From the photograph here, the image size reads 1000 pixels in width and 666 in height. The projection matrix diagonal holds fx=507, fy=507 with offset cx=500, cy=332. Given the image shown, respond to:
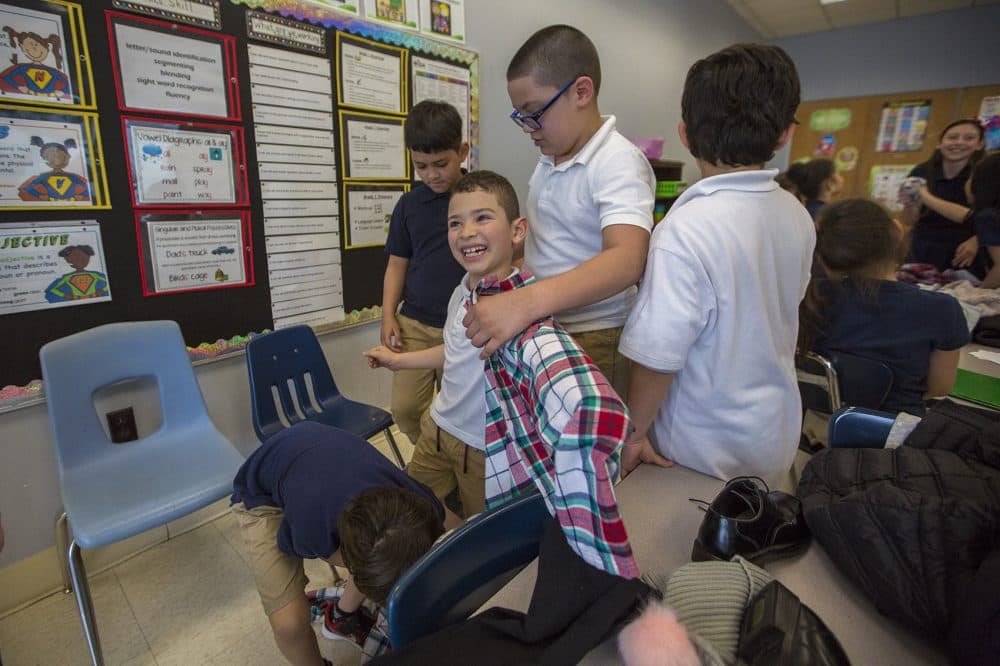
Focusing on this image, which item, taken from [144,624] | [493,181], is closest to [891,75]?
[493,181]

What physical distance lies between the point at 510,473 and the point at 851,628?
543 mm

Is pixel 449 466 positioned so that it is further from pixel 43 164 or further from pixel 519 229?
pixel 43 164

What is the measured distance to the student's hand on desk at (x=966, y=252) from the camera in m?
2.45

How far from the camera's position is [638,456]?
1021mm

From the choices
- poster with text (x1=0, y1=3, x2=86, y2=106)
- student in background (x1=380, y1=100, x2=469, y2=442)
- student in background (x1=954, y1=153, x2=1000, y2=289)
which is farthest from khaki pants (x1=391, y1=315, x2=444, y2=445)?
student in background (x1=954, y1=153, x2=1000, y2=289)

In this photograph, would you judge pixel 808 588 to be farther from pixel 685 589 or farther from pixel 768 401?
pixel 768 401

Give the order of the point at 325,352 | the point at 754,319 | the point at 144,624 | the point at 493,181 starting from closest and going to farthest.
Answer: the point at 754,319 < the point at 493,181 < the point at 144,624 < the point at 325,352

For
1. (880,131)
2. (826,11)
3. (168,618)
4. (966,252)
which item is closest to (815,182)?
(966,252)

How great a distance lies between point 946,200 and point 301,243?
3340 millimetres

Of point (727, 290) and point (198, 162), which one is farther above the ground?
point (198, 162)

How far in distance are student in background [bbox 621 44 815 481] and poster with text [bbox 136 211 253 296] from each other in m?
1.56

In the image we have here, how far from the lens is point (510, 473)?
96cm

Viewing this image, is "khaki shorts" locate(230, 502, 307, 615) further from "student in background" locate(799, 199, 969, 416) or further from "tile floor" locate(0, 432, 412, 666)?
"student in background" locate(799, 199, 969, 416)

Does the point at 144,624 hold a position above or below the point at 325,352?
below
